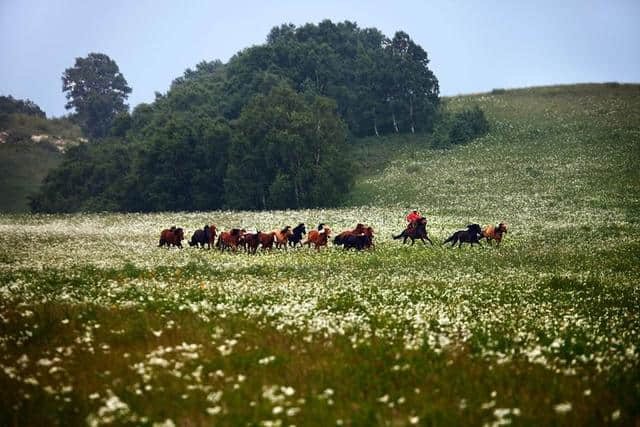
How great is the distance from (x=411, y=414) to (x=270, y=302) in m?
7.50

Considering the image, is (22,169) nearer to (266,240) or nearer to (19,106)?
(19,106)

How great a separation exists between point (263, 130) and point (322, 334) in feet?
167

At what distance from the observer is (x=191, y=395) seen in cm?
908

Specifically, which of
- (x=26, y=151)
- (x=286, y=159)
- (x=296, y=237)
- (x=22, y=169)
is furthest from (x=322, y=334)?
(x=26, y=151)

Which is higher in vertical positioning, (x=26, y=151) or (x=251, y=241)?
(x=26, y=151)

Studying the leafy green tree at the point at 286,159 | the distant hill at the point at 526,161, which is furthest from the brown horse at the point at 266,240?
the leafy green tree at the point at 286,159

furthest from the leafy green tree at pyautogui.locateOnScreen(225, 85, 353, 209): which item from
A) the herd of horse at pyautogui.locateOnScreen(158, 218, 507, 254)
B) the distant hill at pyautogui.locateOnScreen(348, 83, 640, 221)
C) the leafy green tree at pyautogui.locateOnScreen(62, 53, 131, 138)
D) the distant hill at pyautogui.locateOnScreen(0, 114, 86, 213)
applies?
the leafy green tree at pyautogui.locateOnScreen(62, 53, 131, 138)

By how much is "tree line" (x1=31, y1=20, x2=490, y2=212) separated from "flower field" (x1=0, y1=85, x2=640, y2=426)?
2897 centimetres

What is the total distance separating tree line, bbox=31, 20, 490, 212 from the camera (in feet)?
200

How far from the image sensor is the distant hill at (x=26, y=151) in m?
81.7

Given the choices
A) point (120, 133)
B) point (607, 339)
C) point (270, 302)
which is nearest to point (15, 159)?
point (120, 133)

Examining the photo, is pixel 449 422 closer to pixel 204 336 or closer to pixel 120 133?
pixel 204 336

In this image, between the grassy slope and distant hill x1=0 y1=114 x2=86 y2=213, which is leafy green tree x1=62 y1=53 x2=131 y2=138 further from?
the grassy slope

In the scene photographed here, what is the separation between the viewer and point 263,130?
201ft
